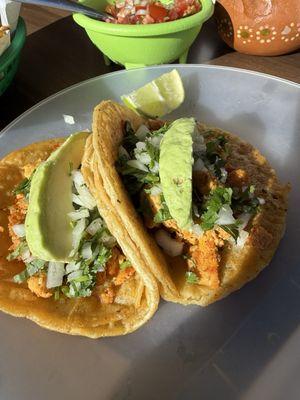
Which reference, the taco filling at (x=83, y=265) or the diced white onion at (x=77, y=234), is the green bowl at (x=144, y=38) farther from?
the diced white onion at (x=77, y=234)

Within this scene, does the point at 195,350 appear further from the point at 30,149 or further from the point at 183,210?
the point at 30,149

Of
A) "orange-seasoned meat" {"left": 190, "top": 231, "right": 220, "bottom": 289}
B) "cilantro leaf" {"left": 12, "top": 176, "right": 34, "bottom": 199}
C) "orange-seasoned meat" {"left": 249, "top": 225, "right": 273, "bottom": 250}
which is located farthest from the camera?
"cilantro leaf" {"left": 12, "top": 176, "right": 34, "bottom": 199}

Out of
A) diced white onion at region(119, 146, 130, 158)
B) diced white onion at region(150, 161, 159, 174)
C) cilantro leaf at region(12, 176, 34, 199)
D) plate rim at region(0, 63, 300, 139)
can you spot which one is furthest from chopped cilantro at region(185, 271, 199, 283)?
plate rim at region(0, 63, 300, 139)

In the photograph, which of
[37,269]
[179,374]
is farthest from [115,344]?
[37,269]

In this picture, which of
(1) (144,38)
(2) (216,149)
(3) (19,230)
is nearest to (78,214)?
(3) (19,230)

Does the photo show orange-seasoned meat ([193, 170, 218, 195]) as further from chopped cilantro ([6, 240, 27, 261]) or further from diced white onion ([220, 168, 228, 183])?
chopped cilantro ([6, 240, 27, 261])

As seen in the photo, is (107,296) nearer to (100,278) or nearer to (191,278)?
(100,278)

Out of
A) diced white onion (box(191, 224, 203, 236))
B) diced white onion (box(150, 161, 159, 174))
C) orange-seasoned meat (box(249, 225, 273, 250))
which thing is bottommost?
orange-seasoned meat (box(249, 225, 273, 250))

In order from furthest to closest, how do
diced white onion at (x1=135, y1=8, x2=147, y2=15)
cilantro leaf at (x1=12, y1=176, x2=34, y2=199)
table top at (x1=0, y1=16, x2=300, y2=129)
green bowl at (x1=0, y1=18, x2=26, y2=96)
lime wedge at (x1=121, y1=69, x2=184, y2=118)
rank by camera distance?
table top at (x1=0, y1=16, x2=300, y2=129), diced white onion at (x1=135, y1=8, x2=147, y2=15), green bowl at (x1=0, y1=18, x2=26, y2=96), lime wedge at (x1=121, y1=69, x2=184, y2=118), cilantro leaf at (x1=12, y1=176, x2=34, y2=199)

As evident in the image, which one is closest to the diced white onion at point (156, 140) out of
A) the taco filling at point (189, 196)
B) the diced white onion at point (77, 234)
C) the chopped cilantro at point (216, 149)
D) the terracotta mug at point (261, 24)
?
the taco filling at point (189, 196)
